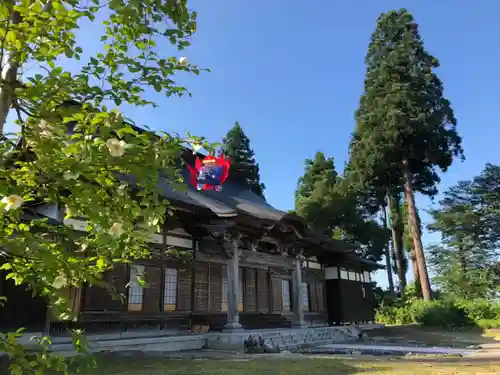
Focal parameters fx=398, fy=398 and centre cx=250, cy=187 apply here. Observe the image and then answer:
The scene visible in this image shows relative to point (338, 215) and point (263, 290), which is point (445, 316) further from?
point (263, 290)

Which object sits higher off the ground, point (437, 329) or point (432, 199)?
point (432, 199)

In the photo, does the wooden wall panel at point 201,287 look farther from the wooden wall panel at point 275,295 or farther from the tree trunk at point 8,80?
the tree trunk at point 8,80

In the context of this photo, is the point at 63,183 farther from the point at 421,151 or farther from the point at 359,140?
the point at 359,140

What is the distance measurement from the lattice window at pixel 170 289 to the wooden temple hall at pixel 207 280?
30mm

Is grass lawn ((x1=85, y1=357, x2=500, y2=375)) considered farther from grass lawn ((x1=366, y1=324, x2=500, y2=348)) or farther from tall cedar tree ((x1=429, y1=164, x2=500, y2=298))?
tall cedar tree ((x1=429, y1=164, x2=500, y2=298))

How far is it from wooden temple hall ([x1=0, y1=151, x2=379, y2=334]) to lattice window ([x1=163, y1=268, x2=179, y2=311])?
30mm

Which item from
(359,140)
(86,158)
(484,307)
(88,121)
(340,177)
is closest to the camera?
(86,158)

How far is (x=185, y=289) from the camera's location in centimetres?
1273

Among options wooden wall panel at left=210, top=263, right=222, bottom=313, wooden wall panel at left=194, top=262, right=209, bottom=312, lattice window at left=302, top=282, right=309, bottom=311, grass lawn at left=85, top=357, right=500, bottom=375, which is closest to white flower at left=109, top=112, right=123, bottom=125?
grass lawn at left=85, top=357, right=500, bottom=375

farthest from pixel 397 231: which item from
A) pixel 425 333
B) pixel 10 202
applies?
pixel 10 202

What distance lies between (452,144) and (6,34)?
27013 mm

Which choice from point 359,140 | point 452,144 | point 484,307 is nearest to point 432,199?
point 452,144

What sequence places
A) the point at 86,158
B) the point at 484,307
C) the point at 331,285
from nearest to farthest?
the point at 86,158
the point at 331,285
the point at 484,307

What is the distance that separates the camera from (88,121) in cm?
211
